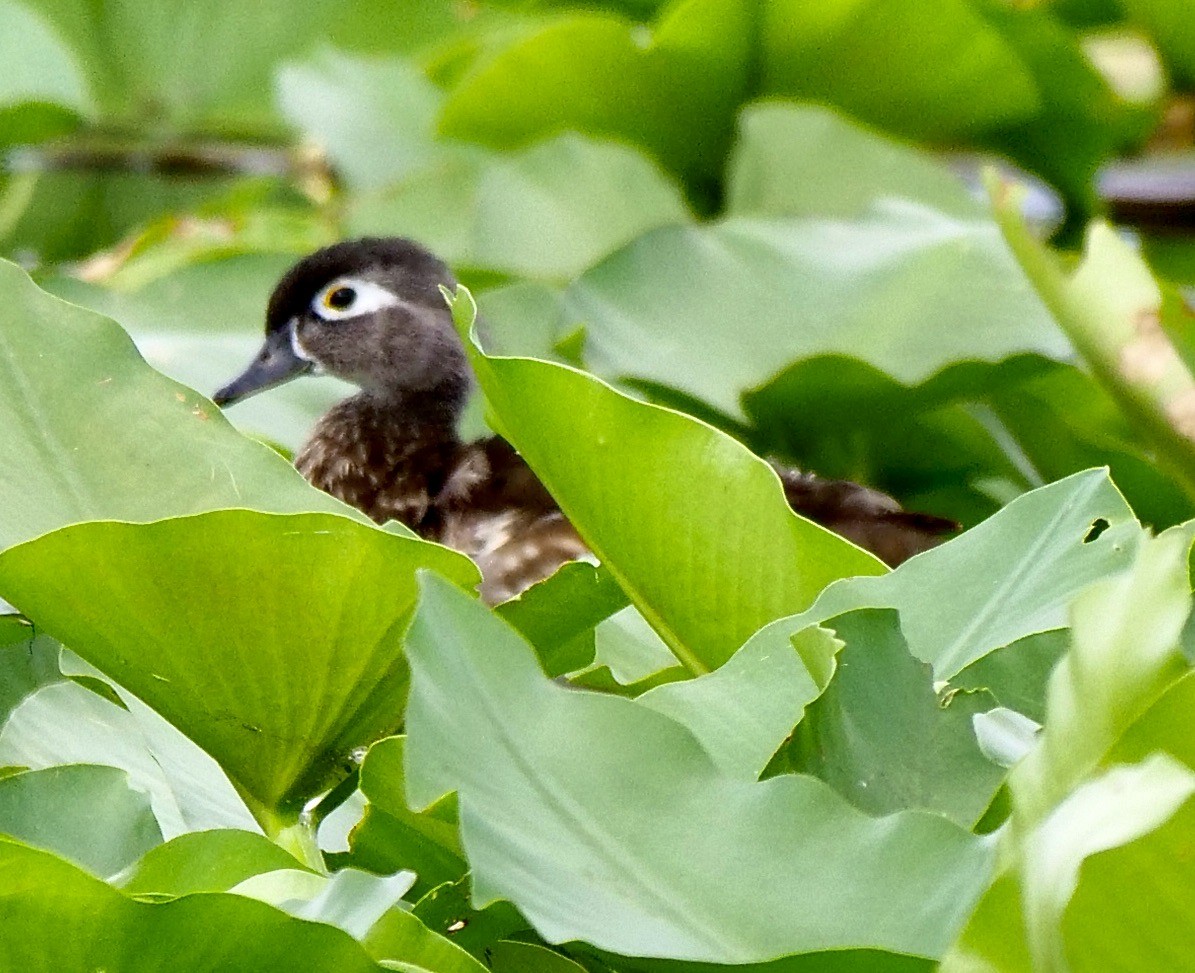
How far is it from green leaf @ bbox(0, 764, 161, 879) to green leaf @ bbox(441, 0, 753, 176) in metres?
1.40

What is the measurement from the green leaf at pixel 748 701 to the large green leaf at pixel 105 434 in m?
0.17

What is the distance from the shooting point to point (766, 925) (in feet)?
1.82

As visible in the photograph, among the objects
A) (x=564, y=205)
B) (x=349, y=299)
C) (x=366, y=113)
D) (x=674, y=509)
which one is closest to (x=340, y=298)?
(x=349, y=299)

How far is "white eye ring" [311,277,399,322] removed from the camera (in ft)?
5.83

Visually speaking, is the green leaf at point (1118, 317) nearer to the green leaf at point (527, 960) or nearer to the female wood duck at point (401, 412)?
the female wood duck at point (401, 412)

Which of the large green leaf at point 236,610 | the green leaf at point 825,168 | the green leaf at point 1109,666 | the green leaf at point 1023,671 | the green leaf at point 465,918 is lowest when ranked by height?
the green leaf at point 825,168

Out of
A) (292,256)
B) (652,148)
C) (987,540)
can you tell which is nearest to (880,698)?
(987,540)

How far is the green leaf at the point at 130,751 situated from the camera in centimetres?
71

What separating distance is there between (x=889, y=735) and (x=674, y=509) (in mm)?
140

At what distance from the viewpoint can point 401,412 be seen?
1895mm

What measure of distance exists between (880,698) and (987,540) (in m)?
0.11

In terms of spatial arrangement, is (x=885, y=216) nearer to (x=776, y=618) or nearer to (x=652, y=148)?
(x=652, y=148)

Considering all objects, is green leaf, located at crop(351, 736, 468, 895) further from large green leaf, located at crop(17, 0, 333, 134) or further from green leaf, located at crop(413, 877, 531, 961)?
large green leaf, located at crop(17, 0, 333, 134)

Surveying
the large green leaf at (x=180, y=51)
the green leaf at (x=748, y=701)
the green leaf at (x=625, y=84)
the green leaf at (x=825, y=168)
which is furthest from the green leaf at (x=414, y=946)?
the large green leaf at (x=180, y=51)
